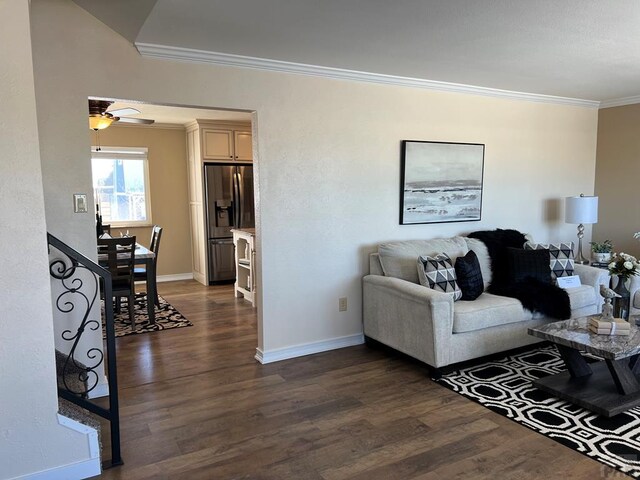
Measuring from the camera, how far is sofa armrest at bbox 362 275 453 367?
11.3ft

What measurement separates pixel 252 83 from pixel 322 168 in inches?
34.7

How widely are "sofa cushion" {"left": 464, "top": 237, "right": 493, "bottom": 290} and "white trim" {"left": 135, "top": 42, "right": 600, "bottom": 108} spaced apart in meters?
1.47

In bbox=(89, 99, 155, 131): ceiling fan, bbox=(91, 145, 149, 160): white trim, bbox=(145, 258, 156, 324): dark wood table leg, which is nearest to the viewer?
bbox=(89, 99, 155, 131): ceiling fan

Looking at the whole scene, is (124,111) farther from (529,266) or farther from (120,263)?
(529,266)


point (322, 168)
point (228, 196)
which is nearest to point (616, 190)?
point (322, 168)

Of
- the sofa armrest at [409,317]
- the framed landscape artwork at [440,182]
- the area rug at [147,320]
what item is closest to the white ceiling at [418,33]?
the framed landscape artwork at [440,182]

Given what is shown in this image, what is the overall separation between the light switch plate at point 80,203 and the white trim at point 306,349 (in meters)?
1.76

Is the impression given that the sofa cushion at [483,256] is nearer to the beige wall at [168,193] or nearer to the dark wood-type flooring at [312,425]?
the dark wood-type flooring at [312,425]

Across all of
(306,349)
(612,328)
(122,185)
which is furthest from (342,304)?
(122,185)

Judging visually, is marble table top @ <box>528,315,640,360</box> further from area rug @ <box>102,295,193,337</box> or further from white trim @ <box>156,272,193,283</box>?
white trim @ <box>156,272,193,283</box>

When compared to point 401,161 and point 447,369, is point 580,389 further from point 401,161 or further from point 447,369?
point 401,161

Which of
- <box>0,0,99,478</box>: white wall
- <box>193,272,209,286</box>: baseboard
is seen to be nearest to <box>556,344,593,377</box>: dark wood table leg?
<box>0,0,99,478</box>: white wall

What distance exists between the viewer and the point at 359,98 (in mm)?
4137

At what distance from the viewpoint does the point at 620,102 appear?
541 cm
